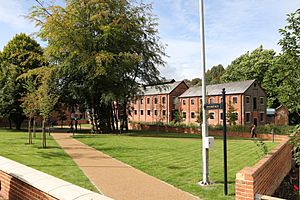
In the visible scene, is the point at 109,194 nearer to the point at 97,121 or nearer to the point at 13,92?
the point at 97,121

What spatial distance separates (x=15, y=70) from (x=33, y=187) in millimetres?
32132

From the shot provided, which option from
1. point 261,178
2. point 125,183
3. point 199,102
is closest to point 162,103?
point 199,102

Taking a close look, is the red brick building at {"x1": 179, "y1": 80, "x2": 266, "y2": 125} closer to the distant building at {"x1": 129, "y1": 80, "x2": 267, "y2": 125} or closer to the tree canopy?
the distant building at {"x1": 129, "y1": 80, "x2": 267, "y2": 125}

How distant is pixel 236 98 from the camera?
4622 cm

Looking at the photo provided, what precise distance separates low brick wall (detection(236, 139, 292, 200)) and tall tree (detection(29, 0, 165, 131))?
17795 mm

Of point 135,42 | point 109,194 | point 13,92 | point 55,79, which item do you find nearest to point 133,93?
point 135,42

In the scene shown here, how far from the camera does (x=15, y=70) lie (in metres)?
33.9

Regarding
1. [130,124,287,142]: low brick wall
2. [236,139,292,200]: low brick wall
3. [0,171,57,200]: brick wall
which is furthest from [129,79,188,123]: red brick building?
[0,171,57,200]: brick wall

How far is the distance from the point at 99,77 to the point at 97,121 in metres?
5.53

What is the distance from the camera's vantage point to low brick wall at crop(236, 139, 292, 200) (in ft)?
18.7

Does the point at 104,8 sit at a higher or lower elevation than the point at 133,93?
higher

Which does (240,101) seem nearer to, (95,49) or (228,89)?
(228,89)

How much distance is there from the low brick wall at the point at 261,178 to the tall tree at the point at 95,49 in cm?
1780

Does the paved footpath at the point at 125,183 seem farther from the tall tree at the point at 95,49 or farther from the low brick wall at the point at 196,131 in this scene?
the low brick wall at the point at 196,131
